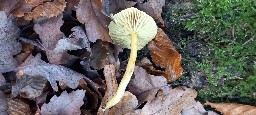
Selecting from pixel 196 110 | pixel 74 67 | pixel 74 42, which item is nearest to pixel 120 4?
pixel 74 42

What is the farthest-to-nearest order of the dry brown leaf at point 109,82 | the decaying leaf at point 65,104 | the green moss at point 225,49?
1. the green moss at point 225,49
2. the dry brown leaf at point 109,82
3. the decaying leaf at point 65,104

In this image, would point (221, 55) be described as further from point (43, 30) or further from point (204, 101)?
point (43, 30)

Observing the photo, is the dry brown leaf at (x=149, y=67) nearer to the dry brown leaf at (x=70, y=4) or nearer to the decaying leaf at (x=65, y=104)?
the decaying leaf at (x=65, y=104)

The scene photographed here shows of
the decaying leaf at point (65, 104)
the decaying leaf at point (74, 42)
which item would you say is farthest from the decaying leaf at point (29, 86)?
the decaying leaf at point (74, 42)

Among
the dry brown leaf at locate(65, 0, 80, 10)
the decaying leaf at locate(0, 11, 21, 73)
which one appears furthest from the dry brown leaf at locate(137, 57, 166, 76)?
the decaying leaf at locate(0, 11, 21, 73)

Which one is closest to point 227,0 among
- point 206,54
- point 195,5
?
point 195,5

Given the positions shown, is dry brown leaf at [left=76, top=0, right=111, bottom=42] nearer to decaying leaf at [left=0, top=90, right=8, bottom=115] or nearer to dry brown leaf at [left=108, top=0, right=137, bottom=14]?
dry brown leaf at [left=108, top=0, right=137, bottom=14]
